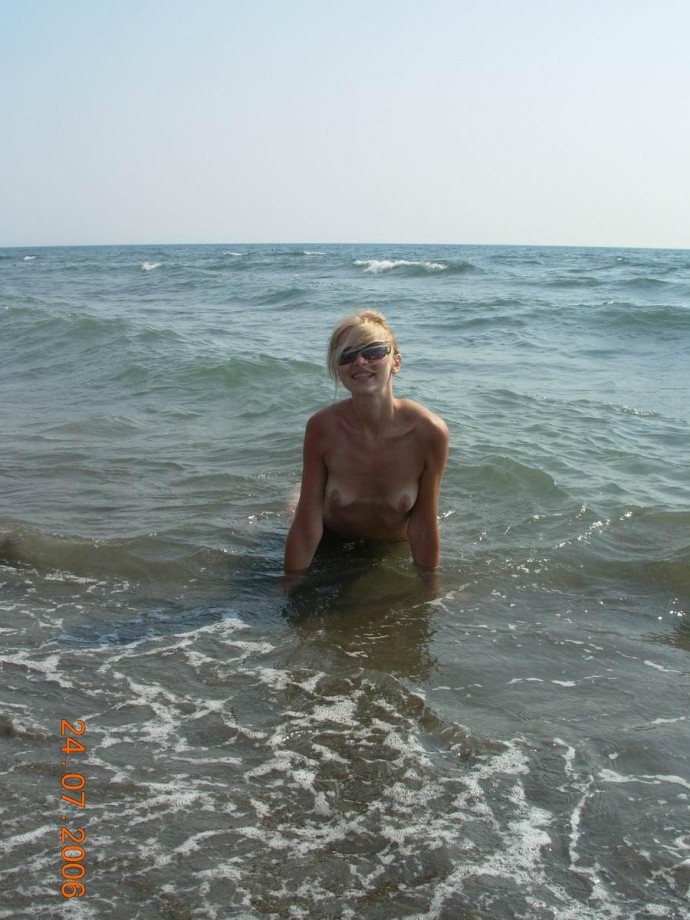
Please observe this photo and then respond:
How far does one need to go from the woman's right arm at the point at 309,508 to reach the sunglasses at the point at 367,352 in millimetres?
411

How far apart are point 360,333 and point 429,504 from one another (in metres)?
0.99

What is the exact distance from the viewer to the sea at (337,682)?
7.92 ft

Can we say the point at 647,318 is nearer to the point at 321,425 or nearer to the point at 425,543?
the point at 425,543

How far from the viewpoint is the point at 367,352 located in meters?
4.22

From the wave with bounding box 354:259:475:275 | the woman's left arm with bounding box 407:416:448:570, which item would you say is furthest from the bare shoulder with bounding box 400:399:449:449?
the wave with bounding box 354:259:475:275

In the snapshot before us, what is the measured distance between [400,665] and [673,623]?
1.45 m

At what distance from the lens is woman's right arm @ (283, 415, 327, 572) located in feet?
14.7

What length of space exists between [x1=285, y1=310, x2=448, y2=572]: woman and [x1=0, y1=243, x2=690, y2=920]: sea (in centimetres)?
26

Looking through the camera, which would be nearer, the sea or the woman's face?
the sea
